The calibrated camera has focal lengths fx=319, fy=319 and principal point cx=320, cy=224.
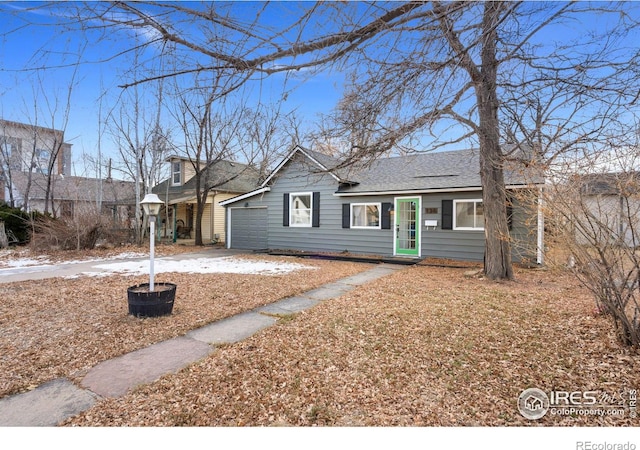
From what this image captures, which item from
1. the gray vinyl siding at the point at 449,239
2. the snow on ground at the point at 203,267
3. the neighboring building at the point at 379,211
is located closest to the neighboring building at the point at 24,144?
the neighboring building at the point at 379,211

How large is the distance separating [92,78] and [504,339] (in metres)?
5.36

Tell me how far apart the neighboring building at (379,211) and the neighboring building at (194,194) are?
3634 millimetres

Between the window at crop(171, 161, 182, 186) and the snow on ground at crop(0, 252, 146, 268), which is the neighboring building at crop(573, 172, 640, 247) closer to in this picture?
the snow on ground at crop(0, 252, 146, 268)

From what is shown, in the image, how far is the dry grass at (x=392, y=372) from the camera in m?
2.27

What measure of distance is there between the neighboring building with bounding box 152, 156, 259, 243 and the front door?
10.2 m

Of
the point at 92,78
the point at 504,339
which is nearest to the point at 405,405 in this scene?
the point at 504,339

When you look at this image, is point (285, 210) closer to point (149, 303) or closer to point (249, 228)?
point (249, 228)

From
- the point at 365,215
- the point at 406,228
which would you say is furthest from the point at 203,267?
the point at 406,228

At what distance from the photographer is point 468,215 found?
10.1 m

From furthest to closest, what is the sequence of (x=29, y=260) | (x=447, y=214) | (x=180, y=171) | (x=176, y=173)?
(x=176, y=173) → (x=180, y=171) → (x=29, y=260) → (x=447, y=214)

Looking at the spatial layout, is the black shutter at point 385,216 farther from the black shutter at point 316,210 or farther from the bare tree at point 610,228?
the bare tree at point 610,228

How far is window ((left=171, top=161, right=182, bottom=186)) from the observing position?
19.4 metres

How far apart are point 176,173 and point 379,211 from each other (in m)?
13.9

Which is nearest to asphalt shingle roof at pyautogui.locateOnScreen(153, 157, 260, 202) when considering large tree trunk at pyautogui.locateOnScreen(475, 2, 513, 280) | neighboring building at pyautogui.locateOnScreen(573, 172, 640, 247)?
large tree trunk at pyautogui.locateOnScreen(475, 2, 513, 280)
